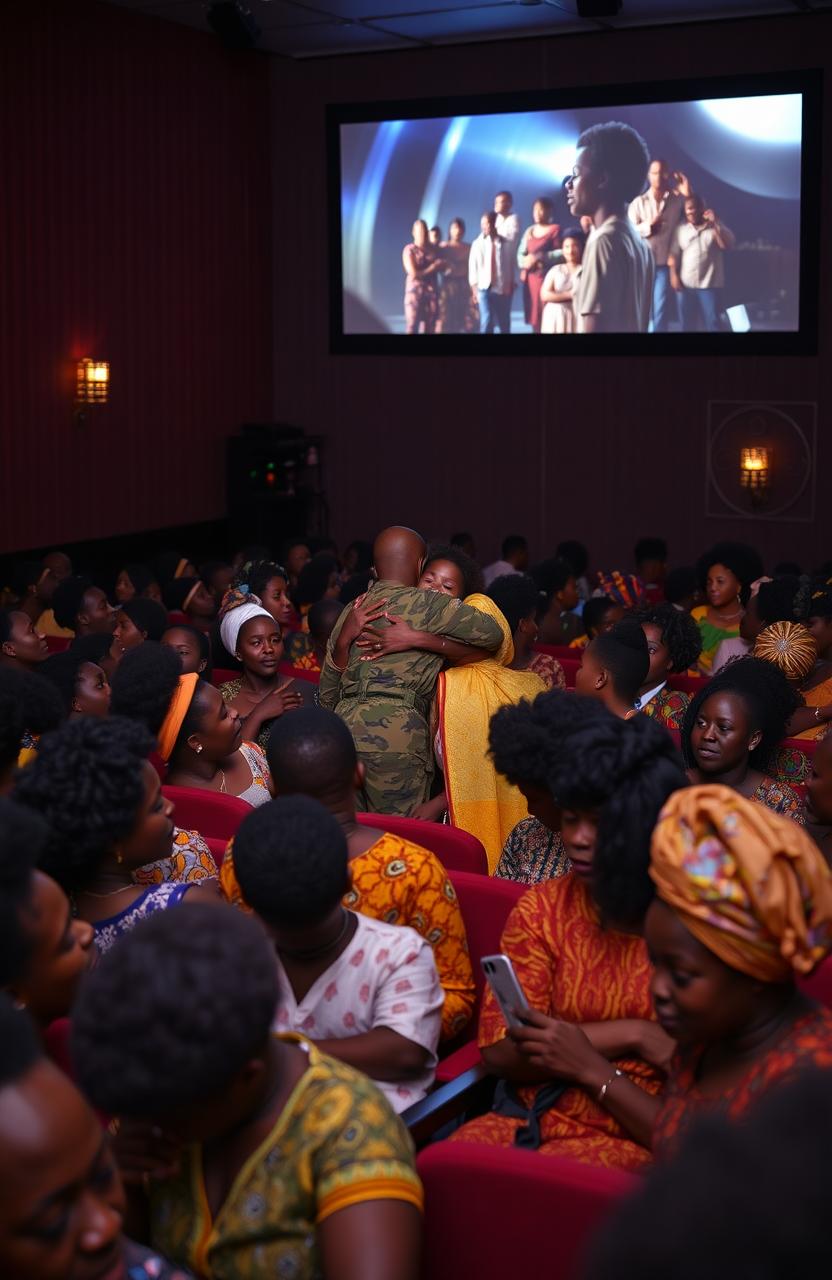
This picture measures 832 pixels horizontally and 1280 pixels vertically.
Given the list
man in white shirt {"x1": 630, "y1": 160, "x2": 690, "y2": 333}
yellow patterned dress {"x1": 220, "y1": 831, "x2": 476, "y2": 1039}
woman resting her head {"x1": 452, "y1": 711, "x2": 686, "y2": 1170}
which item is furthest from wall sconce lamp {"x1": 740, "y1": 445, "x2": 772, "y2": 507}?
woman resting her head {"x1": 452, "y1": 711, "x2": 686, "y2": 1170}

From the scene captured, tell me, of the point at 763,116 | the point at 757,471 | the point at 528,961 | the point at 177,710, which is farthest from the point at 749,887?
the point at 763,116

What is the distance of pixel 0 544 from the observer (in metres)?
10.2

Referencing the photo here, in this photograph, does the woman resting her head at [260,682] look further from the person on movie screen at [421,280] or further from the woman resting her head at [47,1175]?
the person on movie screen at [421,280]

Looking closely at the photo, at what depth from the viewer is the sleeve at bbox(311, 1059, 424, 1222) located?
163 cm

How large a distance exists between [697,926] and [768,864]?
0.12 m

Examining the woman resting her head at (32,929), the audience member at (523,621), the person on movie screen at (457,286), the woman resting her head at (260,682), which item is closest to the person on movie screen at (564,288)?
the person on movie screen at (457,286)

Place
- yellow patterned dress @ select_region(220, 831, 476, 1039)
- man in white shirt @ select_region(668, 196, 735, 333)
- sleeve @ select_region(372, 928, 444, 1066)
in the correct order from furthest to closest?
man in white shirt @ select_region(668, 196, 735, 333)
yellow patterned dress @ select_region(220, 831, 476, 1039)
sleeve @ select_region(372, 928, 444, 1066)

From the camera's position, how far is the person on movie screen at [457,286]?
39.3 ft

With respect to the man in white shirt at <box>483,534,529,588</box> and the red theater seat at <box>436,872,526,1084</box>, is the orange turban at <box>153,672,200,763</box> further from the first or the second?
the man in white shirt at <box>483,534,529,588</box>

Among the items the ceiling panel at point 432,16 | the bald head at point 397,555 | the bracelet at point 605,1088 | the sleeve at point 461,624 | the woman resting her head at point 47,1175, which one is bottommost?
the bracelet at point 605,1088

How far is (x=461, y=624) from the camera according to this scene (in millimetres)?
4262

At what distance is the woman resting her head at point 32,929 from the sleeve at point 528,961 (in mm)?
716

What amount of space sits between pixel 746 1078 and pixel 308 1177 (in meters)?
0.54

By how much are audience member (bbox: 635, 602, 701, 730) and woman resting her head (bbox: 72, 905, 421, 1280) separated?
3.17 metres
